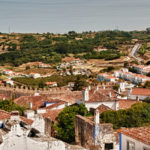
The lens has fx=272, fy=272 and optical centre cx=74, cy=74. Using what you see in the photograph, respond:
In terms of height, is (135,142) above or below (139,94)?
above

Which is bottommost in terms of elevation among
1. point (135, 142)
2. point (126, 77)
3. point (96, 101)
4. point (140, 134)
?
point (126, 77)

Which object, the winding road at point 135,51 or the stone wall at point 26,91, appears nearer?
the stone wall at point 26,91

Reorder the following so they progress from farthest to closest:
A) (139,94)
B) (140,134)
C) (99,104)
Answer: (139,94)
(99,104)
(140,134)

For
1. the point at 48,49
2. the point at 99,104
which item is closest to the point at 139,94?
the point at 99,104

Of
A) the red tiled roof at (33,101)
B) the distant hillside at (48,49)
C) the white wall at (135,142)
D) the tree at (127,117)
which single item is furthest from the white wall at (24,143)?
the distant hillside at (48,49)

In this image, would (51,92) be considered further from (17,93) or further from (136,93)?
(136,93)

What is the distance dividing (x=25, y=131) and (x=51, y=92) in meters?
26.3

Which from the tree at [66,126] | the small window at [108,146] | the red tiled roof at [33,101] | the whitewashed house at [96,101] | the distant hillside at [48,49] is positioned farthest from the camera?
the distant hillside at [48,49]

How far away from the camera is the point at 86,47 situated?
102312mm

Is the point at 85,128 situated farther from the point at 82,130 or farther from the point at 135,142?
the point at 135,142

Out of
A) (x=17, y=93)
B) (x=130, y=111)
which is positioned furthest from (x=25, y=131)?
(x=17, y=93)

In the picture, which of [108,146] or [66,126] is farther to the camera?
[66,126]

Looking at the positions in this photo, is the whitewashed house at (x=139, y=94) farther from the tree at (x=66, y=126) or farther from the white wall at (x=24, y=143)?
the white wall at (x=24, y=143)

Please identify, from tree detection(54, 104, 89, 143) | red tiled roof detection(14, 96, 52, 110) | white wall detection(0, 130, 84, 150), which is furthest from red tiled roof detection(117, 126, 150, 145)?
red tiled roof detection(14, 96, 52, 110)
